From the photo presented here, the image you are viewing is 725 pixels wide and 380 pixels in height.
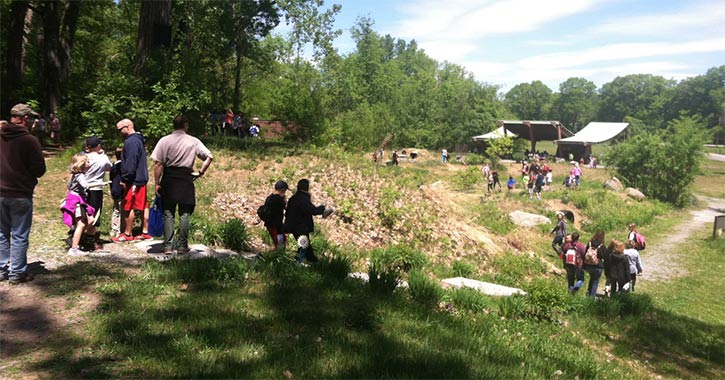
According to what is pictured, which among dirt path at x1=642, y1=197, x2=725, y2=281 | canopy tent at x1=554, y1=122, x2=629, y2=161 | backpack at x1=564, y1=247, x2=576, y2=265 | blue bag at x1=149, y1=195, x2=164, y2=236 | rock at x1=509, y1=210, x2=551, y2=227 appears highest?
canopy tent at x1=554, y1=122, x2=629, y2=161

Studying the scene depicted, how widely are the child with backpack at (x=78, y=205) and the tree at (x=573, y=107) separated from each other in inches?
4872

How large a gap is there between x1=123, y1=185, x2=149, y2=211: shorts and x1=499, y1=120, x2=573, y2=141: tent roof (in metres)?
49.6

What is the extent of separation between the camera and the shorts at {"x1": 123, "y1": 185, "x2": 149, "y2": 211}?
6.79 metres

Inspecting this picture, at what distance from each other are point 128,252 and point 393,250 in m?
5.21

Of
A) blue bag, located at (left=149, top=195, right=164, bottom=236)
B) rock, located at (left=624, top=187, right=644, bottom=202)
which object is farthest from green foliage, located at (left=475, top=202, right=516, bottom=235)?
blue bag, located at (left=149, top=195, right=164, bottom=236)

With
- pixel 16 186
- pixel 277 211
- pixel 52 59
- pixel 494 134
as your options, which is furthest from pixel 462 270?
pixel 494 134

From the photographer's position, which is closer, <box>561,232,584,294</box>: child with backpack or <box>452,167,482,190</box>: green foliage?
<box>561,232,584,294</box>: child with backpack

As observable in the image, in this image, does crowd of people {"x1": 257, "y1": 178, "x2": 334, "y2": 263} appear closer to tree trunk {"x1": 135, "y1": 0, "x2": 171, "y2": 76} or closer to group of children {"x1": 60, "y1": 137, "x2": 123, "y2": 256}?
group of children {"x1": 60, "y1": 137, "x2": 123, "y2": 256}

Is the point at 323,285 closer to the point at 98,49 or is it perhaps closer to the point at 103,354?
the point at 103,354

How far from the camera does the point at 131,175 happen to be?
253 inches

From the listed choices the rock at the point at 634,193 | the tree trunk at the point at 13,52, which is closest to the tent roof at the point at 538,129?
the rock at the point at 634,193

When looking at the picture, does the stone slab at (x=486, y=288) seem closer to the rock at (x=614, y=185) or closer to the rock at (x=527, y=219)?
the rock at (x=527, y=219)

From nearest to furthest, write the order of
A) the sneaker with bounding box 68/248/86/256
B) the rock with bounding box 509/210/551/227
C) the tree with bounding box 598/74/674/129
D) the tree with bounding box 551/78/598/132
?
the sneaker with bounding box 68/248/86/256, the rock with bounding box 509/210/551/227, the tree with bounding box 598/74/674/129, the tree with bounding box 551/78/598/132

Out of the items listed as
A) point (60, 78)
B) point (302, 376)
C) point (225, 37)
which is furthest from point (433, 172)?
point (302, 376)
